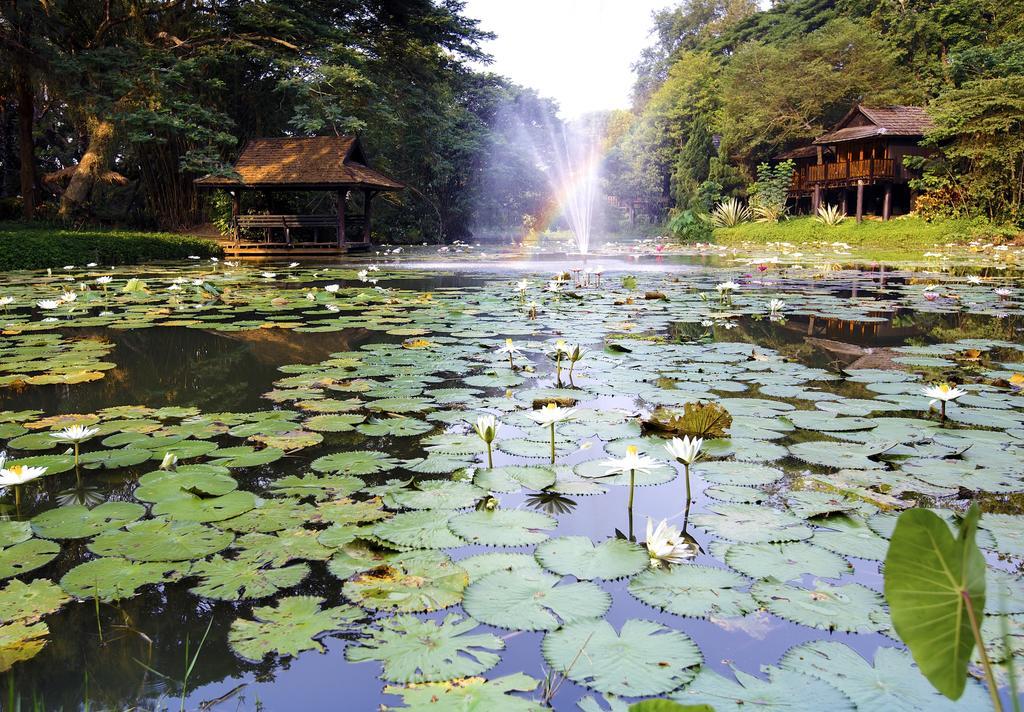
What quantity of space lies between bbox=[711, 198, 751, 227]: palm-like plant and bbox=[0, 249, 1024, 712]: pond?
2108 cm

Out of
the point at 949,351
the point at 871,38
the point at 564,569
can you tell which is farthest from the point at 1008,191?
the point at 564,569

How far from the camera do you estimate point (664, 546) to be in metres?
1.42

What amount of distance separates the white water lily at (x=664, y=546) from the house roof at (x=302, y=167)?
14491mm

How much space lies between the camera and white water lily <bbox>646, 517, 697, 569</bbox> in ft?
4.67

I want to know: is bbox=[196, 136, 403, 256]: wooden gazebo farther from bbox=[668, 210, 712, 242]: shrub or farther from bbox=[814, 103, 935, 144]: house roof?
bbox=[814, 103, 935, 144]: house roof

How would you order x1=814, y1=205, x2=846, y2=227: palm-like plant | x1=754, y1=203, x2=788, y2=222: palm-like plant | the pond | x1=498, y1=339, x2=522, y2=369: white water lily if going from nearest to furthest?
1. the pond
2. x1=498, y1=339, x2=522, y2=369: white water lily
3. x1=814, y1=205, x2=846, y2=227: palm-like plant
4. x1=754, y1=203, x2=788, y2=222: palm-like plant

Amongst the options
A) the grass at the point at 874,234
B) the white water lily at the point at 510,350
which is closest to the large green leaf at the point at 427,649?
the white water lily at the point at 510,350

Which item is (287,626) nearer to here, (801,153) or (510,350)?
(510,350)

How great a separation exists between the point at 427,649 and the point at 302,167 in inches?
625

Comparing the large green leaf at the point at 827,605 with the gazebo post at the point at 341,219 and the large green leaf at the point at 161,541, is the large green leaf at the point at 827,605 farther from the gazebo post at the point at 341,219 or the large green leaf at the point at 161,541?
the gazebo post at the point at 341,219

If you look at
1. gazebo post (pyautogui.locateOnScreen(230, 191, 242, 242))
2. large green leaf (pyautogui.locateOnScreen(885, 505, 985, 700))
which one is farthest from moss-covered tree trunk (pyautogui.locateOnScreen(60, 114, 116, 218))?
large green leaf (pyautogui.locateOnScreen(885, 505, 985, 700))

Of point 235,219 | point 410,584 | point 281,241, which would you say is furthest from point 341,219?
point 410,584

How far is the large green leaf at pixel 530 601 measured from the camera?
1.24 metres

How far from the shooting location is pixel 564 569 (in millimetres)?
1412
